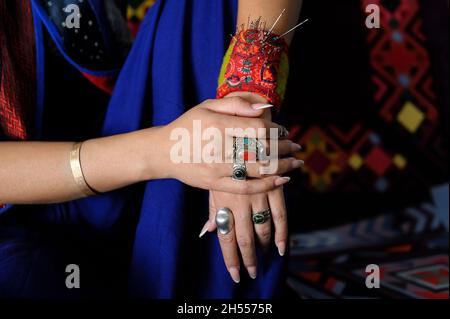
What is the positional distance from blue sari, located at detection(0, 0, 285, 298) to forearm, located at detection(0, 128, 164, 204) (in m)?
0.07

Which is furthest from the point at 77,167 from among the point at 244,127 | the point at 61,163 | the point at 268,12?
the point at 268,12

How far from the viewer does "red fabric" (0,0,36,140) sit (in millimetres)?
799

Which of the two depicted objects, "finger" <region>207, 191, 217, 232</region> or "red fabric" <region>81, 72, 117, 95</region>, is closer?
"finger" <region>207, 191, 217, 232</region>

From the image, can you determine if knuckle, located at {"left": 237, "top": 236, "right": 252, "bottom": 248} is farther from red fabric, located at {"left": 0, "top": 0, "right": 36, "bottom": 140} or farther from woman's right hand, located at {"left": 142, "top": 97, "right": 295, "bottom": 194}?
red fabric, located at {"left": 0, "top": 0, "right": 36, "bottom": 140}

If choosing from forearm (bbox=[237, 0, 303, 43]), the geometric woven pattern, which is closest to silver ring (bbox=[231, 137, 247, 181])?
forearm (bbox=[237, 0, 303, 43])

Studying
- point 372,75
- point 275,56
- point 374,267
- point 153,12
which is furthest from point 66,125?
point 372,75

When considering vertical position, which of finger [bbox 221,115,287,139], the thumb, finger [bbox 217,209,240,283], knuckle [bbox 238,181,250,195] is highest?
the thumb

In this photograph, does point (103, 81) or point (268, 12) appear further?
point (103, 81)

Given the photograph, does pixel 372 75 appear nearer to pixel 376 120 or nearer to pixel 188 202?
pixel 376 120

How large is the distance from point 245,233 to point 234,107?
0.18 metres

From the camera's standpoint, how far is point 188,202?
79 centimetres

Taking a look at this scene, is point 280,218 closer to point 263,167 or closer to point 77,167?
point 263,167

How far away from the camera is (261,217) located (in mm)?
741

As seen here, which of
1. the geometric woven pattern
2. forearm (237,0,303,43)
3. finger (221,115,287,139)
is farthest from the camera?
the geometric woven pattern
